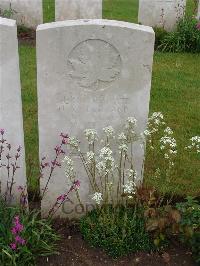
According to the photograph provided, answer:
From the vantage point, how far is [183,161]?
17.2ft

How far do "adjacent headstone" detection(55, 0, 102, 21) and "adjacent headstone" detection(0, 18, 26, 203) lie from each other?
5.53 meters

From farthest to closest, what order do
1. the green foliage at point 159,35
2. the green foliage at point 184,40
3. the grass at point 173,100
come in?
the green foliage at point 159,35 → the green foliage at point 184,40 → the grass at point 173,100

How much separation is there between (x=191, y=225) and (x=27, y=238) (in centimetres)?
123

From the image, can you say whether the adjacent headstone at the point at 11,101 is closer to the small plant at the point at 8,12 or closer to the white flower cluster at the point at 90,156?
the white flower cluster at the point at 90,156

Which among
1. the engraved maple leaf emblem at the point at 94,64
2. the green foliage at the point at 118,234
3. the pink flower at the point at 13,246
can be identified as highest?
the engraved maple leaf emblem at the point at 94,64

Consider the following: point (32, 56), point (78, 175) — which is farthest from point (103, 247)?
point (32, 56)

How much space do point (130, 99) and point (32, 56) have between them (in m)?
4.39

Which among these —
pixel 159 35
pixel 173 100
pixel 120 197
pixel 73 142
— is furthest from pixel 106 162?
pixel 159 35

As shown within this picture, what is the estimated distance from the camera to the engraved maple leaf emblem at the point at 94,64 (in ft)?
12.0

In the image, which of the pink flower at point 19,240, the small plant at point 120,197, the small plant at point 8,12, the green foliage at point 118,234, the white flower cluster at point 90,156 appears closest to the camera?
the pink flower at point 19,240

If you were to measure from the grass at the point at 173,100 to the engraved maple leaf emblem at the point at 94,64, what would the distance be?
96 centimetres

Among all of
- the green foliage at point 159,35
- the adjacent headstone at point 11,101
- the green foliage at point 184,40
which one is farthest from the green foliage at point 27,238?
the green foliage at point 159,35

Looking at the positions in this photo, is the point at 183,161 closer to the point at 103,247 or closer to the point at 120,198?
the point at 120,198

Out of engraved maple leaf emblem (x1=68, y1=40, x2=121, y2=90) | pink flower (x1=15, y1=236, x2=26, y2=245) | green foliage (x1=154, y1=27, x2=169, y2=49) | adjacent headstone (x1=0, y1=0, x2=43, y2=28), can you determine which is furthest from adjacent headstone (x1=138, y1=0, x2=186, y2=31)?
pink flower (x1=15, y1=236, x2=26, y2=245)
